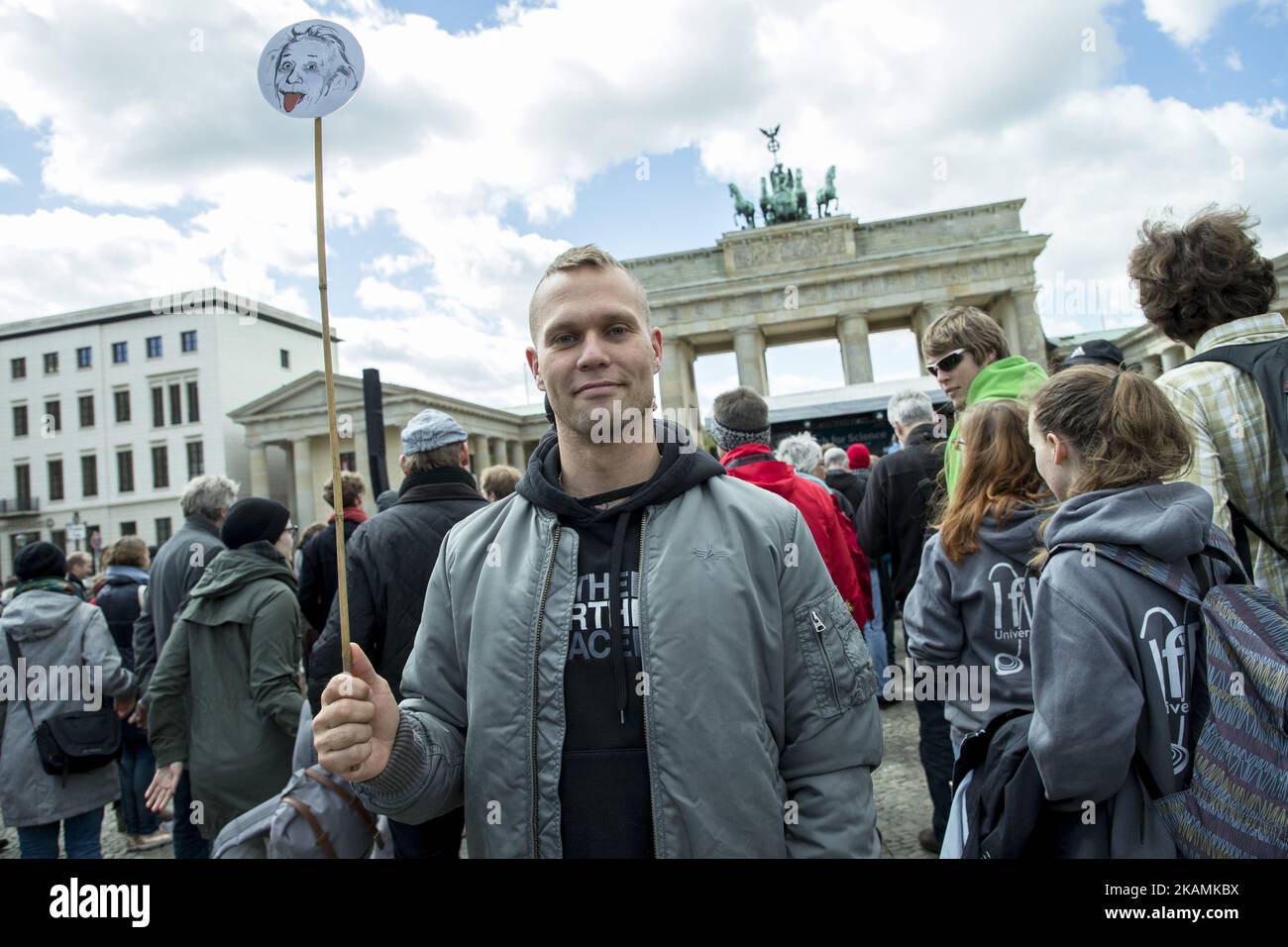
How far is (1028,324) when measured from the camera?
37.8m

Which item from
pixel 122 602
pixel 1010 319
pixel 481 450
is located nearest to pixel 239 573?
pixel 122 602

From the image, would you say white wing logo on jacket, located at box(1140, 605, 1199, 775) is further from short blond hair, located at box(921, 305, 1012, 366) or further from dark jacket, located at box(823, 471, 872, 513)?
dark jacket, located at box(823, 471, 872, 513)

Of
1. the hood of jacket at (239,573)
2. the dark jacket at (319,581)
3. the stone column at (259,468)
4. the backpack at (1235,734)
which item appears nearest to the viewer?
the backpack at (1235,734)

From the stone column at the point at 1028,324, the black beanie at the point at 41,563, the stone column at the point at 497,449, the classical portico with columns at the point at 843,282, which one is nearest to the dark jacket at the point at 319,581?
the black beanie at the point at 41,563

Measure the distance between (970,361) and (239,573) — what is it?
11.6ft

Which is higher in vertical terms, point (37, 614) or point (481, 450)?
point (481, 450)

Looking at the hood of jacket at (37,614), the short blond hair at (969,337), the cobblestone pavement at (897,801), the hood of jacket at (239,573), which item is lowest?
the cobblestone pavement at (897,801)

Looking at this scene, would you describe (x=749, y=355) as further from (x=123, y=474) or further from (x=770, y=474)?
(x=123, y=474)

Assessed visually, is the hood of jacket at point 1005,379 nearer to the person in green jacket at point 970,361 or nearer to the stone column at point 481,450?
the person in green jacket at point 970,361

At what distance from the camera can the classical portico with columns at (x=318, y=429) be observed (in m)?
40.9

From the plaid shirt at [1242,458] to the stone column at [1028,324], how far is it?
126 feet

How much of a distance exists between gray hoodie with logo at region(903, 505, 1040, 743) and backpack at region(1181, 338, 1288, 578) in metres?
0.55
